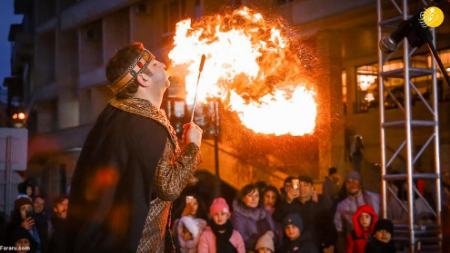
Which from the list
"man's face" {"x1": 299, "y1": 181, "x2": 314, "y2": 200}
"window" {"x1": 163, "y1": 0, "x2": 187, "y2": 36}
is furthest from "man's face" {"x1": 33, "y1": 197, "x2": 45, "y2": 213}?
"window" {"x1": 163, "y1": 0, "x2": 187, "y2": 36}

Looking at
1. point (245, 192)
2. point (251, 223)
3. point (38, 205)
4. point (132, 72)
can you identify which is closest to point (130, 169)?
point (132, 72)

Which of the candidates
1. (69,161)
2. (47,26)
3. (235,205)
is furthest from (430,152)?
(47,26)

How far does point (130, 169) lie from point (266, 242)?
5.40 meters

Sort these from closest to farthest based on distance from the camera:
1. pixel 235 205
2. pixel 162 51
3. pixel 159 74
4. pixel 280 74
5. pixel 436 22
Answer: pixel 159 74 < pixel 436 22 < pixel 280 74 < pixel 235 205 < pixel 162 51

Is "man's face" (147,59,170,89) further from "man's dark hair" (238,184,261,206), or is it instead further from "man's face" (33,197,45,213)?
"man's face" (33,197,45,213)

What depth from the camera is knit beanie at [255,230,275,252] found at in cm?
906

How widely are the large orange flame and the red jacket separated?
1645 mm

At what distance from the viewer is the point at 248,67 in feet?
25.4

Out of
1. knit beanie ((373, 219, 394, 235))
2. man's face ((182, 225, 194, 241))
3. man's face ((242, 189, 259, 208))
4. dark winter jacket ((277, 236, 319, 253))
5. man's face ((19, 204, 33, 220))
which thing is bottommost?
dark winter jacket ((277, 236, 319, 253))

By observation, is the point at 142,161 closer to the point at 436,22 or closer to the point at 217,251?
the point at 436,22

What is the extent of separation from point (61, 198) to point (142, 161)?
20.8 ft

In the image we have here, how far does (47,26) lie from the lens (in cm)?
3444

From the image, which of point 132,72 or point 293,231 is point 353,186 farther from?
point 132,72

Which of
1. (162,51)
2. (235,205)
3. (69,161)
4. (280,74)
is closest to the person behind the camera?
(280,74)
